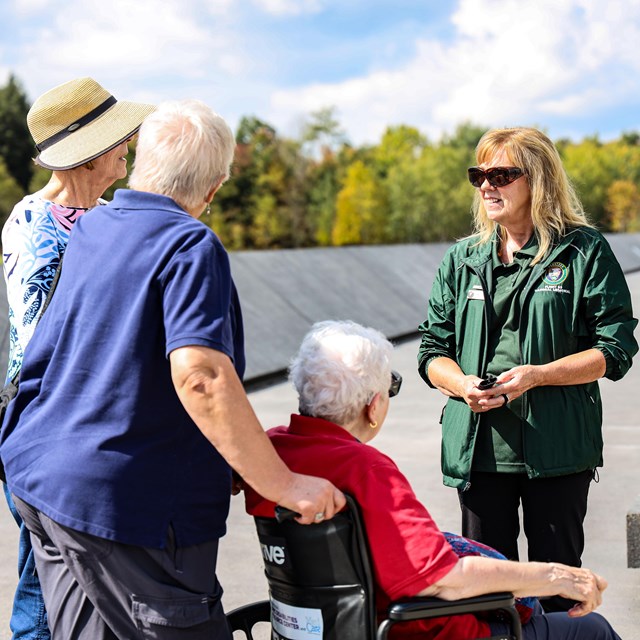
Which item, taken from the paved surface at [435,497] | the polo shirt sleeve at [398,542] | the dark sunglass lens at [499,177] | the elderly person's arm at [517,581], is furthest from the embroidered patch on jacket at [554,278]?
the paved surface at [435,497]

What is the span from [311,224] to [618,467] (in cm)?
6614

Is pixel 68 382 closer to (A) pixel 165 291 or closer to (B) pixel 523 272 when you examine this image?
(A) pixel 165 291

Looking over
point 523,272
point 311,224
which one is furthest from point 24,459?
point 311,224

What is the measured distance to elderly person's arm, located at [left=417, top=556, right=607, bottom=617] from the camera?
2.20 meters

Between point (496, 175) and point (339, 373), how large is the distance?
1029 mm

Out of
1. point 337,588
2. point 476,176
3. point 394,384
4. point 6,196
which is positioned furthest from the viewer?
point 6,196

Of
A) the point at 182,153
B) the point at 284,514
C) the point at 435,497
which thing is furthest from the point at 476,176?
the point at 435,497

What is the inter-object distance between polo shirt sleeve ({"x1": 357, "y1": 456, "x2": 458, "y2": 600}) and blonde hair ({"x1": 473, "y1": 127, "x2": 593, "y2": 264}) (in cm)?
107

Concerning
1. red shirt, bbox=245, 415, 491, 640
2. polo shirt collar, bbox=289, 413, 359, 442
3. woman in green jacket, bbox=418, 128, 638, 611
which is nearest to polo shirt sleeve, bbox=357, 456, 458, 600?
red shirt, bbox=245, 415, 491, 640

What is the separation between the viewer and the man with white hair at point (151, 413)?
2012 millimetres

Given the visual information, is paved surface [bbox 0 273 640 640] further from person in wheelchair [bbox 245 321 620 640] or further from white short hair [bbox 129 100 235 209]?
white short hair [bbox 129 100 235 209]

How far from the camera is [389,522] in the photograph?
7.13 feet

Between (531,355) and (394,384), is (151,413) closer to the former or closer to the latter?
(394,384)

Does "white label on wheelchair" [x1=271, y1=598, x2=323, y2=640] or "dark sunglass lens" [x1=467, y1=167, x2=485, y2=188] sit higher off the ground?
"dark sunglass lens" [x1=467, y1=167, x2=485, y2=188]
